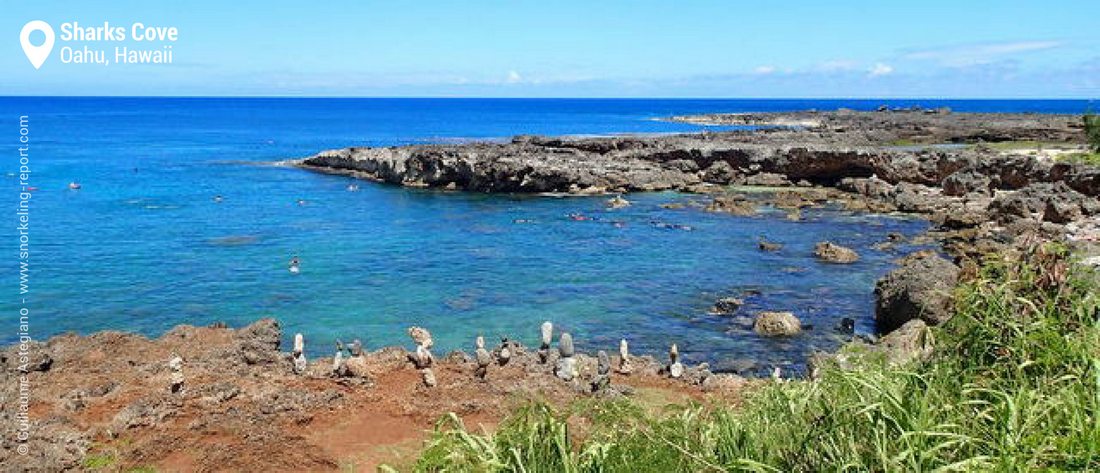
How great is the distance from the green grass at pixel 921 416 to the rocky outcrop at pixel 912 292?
17.3 m

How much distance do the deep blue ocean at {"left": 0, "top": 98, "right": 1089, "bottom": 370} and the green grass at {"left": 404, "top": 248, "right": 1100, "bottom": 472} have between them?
16.6 m

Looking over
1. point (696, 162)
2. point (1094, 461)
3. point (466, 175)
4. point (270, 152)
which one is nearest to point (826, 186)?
point (696, 162)

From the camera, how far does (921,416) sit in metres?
7.34

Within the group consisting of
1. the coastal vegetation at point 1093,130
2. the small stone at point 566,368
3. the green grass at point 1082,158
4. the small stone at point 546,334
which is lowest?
the small stone at point 566,368

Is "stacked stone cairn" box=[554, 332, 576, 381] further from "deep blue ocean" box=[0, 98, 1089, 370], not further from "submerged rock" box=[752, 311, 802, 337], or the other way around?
"submerged rock" box=[752, 311, 802, 337]

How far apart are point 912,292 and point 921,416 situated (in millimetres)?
22367

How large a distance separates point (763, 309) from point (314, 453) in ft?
66.7

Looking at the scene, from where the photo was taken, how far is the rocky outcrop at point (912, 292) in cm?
2639

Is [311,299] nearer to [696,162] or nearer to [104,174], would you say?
[696,162]

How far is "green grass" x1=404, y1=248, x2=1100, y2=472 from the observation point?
719 centimetres

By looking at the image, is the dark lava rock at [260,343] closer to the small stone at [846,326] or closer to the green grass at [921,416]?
the green grass at [921,416]

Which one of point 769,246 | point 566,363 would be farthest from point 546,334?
point 769,246

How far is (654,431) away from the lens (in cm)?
952

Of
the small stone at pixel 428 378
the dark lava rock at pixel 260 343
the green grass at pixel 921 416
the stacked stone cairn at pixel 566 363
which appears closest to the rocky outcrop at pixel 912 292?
the stacked stone cairn at pixel 566 363
